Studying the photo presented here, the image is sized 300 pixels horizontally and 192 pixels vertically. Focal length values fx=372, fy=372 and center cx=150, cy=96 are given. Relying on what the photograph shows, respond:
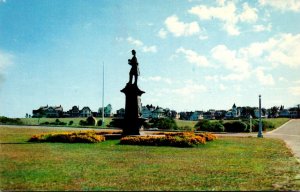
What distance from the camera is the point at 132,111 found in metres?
24.3

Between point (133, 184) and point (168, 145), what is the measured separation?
441 inches

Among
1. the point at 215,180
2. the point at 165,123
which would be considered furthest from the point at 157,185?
the point at 165,123

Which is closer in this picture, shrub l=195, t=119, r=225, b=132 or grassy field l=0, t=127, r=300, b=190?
grassy field l=0, t=127, r=300, b=190

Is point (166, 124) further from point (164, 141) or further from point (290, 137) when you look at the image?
point (164, 141)

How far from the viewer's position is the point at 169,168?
39.4ft

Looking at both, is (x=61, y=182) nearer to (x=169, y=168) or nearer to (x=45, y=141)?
(x=169, y=168)

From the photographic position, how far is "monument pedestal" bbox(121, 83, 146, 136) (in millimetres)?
24172

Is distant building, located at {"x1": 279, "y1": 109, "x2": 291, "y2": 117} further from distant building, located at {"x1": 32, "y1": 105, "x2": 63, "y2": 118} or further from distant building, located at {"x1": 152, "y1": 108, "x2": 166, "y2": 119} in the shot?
distant building, located at {"x1": 32, "y1": 105, "x2": 63, "y2": 118}

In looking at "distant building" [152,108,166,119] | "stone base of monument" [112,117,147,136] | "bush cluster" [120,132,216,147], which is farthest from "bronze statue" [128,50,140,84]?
"distant building" [152,108,166,119]

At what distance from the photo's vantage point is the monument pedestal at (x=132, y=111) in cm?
2417

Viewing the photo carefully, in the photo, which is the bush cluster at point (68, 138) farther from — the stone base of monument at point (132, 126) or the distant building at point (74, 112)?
the distant building at point (74, 112)

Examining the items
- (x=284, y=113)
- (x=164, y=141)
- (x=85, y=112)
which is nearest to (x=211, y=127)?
(x=164, y=141)

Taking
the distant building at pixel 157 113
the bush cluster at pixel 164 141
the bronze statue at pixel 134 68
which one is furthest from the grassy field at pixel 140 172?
the distant building at pixel 157 113

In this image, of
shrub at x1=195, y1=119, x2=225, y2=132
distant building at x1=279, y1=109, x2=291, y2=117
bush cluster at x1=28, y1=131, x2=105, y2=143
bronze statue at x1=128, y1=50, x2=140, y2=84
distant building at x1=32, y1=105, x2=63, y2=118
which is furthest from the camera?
distant building at x1=279, y1=109, x2=291, y2=117
